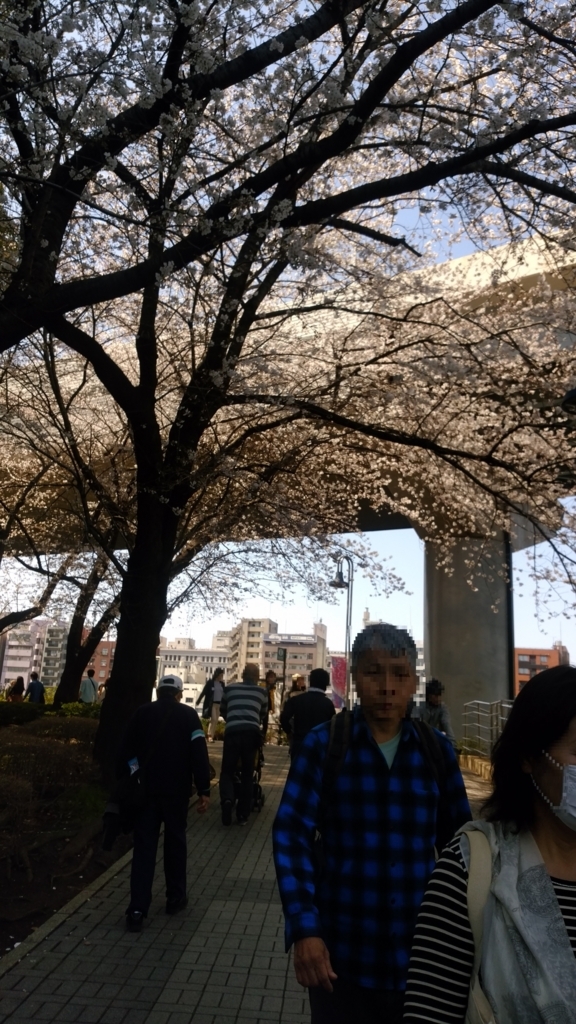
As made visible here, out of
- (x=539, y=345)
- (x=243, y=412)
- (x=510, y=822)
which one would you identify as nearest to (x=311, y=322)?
(x=243, y=412)

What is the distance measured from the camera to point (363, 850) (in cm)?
258

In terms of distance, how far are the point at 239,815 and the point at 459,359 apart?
232 inches

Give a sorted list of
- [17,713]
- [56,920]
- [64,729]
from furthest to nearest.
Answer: [17,713] < [64,729] < [56,920]

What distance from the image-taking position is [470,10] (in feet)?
19.0

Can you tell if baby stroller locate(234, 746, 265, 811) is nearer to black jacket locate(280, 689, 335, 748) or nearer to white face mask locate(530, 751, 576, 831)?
black jacket locate(280, 689, 335, 748)

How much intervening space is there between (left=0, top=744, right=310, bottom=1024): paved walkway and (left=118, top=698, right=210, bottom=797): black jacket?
908 mm

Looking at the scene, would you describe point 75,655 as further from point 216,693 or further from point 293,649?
point 293,649

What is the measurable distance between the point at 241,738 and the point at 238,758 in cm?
33

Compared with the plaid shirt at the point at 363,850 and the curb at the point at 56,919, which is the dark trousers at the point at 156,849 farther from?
the plaid shirt at the point at 363,850

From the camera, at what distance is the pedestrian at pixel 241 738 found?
9211mm

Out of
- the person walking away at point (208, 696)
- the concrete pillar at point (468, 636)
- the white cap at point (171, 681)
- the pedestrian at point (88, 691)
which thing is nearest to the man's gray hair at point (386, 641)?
the white cap at point (171, 681)

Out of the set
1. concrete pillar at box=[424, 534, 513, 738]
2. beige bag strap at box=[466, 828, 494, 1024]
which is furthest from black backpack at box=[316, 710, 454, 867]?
concrete pillar at box=[424, 534, 513, 738]

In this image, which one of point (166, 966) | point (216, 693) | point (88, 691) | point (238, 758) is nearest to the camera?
point (166, 966)

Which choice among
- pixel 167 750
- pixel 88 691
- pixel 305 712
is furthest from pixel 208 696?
pixel 167 750
